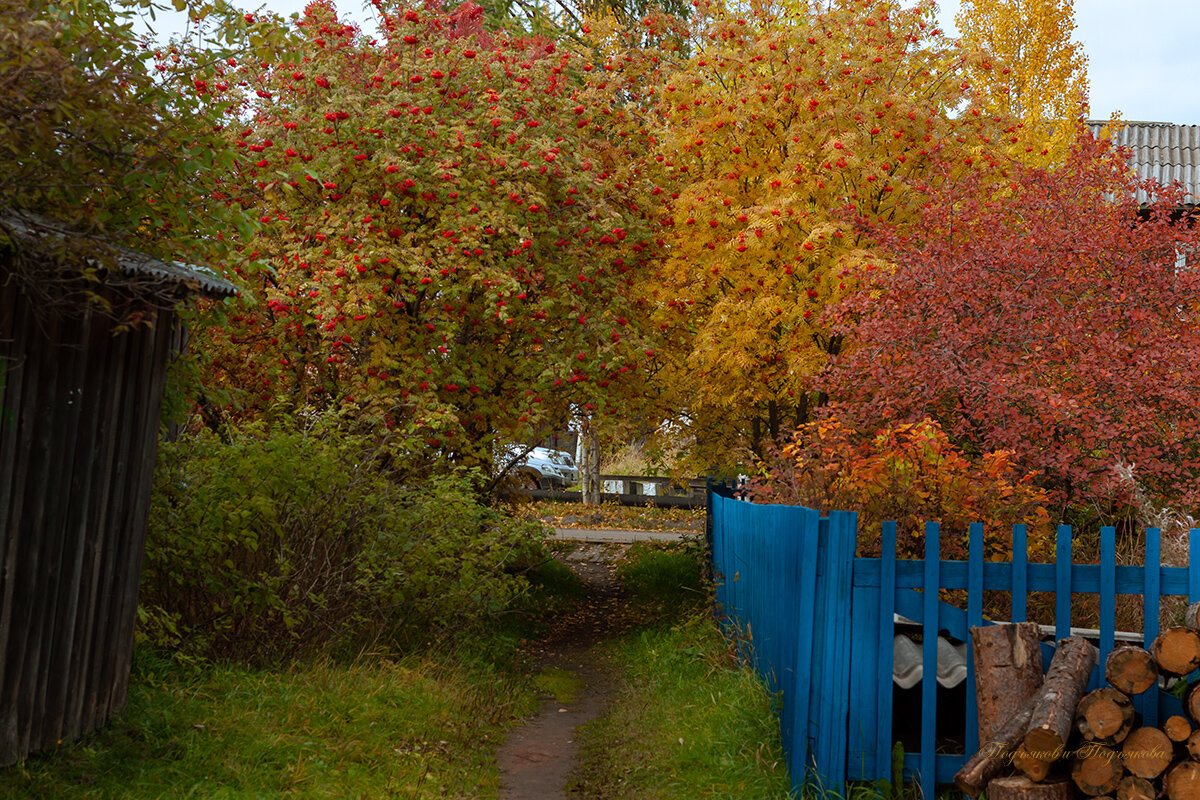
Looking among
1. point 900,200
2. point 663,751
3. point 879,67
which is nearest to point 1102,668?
point 663,751

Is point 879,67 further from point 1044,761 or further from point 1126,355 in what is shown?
point 1044,761

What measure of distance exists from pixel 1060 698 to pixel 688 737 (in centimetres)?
275

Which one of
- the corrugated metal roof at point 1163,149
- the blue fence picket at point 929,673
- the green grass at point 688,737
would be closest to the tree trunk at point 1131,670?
the blue fence picket at point 929,673

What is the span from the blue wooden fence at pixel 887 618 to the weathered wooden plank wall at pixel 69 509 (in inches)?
141

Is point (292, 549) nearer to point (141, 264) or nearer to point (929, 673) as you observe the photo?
point (141, 264)

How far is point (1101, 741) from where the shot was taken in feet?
14.0

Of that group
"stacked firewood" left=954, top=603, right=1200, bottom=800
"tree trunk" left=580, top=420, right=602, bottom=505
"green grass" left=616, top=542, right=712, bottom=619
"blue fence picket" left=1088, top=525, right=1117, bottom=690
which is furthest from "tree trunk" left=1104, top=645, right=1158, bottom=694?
"tree trunk" left=580, top=420, right=602, bottom=505

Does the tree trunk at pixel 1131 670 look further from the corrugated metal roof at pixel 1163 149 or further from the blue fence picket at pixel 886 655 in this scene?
the corrugated metal roof at pixel 1163 149

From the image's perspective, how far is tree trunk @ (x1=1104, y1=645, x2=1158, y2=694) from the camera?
4281 millimetres

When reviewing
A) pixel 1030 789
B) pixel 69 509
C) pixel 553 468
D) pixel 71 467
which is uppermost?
pixel 553 468

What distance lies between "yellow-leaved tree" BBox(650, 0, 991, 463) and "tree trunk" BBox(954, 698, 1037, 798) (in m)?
6.25

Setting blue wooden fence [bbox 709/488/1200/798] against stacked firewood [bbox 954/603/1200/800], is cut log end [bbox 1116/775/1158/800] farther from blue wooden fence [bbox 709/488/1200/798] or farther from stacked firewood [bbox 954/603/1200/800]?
blue wooden fence [bbox 709/488/1200/798]

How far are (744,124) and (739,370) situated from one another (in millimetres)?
2804

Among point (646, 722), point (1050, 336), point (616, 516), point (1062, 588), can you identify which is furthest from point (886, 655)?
point (616, 516)
